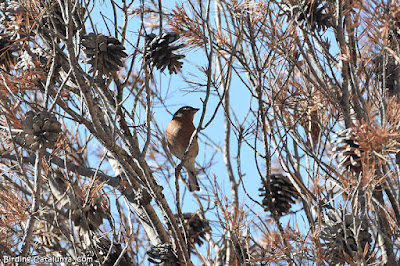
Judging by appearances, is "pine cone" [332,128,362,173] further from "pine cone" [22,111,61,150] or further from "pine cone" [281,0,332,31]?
"pine cone" [22,111,61,150]

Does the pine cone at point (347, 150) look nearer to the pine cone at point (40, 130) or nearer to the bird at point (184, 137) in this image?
the pine cone at point (40, 130)

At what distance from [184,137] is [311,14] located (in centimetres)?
165

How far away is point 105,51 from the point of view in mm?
2039

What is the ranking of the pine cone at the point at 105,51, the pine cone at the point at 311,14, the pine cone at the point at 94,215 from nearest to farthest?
the pine cone at the point at 105,51
the pine cone at the point at 311,14
the pine cone at the point at 94,215

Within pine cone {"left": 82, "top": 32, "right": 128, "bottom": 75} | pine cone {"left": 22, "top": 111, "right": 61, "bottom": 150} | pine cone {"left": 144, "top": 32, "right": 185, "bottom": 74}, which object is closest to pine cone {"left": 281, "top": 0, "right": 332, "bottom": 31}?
pine cone {"left": 144, "top": 32, "right": 185, "bottom": 74}

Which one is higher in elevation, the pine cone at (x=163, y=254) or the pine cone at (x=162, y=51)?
the pine cone at (x=162, y=51)

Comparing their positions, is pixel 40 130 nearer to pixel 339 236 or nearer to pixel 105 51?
pixel 105 51

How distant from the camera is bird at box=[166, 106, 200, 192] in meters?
3.79

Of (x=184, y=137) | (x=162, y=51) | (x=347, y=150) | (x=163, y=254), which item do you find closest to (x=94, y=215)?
(x=163, y=254)

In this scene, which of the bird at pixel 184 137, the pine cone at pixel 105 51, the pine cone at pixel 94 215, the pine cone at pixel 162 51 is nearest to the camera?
the pine cone at pixel 105 51

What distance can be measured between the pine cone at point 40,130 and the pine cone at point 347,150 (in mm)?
1170

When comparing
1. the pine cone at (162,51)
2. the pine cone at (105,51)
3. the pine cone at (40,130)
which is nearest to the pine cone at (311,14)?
the pine cone at (162,51)

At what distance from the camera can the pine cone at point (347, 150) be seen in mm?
2025

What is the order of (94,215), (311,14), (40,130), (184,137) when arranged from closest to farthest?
(40,130), (311,14), (94,215), (184,137)
